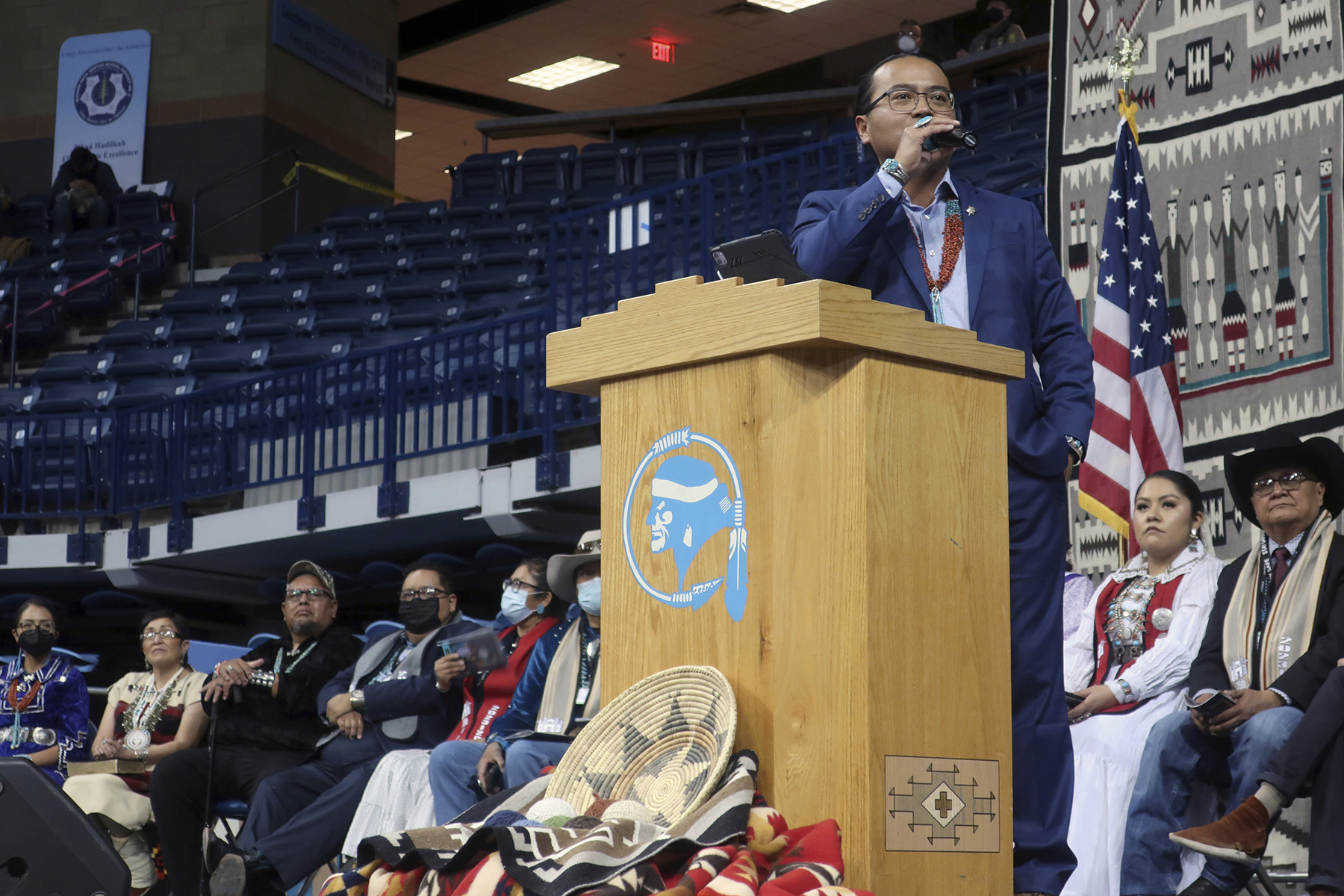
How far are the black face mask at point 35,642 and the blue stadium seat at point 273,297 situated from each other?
5.26 metres

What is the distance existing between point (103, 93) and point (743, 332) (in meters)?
14.5

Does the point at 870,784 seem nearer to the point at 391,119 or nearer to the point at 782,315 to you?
the point at 782,315

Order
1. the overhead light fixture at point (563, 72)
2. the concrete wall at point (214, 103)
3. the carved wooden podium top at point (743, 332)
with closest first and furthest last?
the carved wooden podium top at point (743, 332)
the concrete wall at point (214, 103)
the overhead light fixture at point (563, 72)

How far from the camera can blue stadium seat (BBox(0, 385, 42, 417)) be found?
1054cm

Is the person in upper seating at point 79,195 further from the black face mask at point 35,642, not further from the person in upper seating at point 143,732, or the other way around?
the person in upper seating at point 143,732

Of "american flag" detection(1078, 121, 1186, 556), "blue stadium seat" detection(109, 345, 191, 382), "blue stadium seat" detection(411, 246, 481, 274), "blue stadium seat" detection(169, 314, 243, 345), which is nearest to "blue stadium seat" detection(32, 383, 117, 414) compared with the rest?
"blue stadium seat" detection(109, 345, 191, 382)

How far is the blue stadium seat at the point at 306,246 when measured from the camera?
12.6 meters

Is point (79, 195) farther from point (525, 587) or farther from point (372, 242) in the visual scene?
point (525, 587)

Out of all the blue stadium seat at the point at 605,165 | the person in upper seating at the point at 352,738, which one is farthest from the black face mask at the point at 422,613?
the blue stadium seat at the point at 605,165

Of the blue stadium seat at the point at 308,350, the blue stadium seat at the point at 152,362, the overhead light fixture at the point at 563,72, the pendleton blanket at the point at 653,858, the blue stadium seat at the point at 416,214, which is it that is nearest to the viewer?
the pendleton blanket at the point at 653,858

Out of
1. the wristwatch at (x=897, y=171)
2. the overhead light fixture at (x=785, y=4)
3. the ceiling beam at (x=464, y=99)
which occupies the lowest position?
the wristwatch at (x=897, y=171)

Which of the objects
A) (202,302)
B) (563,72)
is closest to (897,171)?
(202,302)

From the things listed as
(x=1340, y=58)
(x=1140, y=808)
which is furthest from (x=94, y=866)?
(x=1340, y=58)

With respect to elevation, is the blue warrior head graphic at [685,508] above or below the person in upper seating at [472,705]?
above
